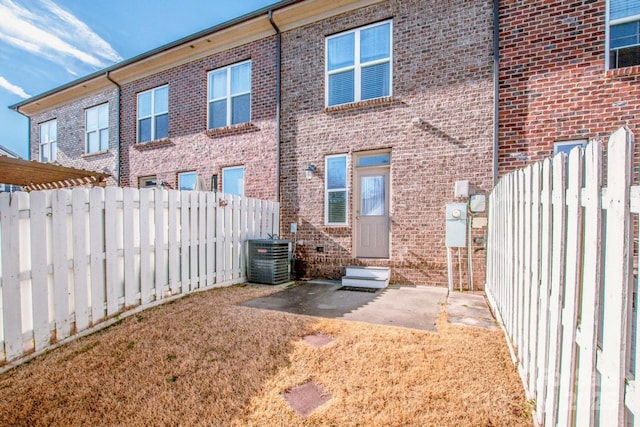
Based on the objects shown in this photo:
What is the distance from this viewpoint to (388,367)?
271 cm

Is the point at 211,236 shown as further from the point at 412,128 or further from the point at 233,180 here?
the point at 412,128

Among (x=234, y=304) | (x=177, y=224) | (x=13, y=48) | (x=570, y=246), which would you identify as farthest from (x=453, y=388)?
(x=13, y=48)

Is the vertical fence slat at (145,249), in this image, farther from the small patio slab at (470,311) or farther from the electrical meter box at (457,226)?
the electrical meter box at (457,226)

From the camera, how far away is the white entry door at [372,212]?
23.0ft

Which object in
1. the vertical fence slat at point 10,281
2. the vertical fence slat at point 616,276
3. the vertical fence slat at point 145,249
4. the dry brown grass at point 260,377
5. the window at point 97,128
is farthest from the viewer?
the window at point 97,128

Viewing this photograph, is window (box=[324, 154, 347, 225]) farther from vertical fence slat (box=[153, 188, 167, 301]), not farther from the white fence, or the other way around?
the white fence

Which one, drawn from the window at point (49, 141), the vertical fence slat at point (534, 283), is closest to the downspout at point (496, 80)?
the vertical fence slat at point (534, 283)

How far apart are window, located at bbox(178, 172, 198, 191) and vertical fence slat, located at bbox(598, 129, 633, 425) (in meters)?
10.1

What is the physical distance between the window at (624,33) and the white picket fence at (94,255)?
7694mm

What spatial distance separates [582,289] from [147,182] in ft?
39.1

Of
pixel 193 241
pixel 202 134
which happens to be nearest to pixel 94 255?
pixel 193 241

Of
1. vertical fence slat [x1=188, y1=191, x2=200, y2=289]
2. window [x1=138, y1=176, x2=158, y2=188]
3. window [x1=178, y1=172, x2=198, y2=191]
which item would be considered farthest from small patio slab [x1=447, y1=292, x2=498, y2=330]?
window [x1=138, y1=176, x2=158, y2=188]

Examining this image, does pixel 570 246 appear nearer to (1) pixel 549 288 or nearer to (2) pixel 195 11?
(1) pixel 549 288

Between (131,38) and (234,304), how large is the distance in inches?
600
